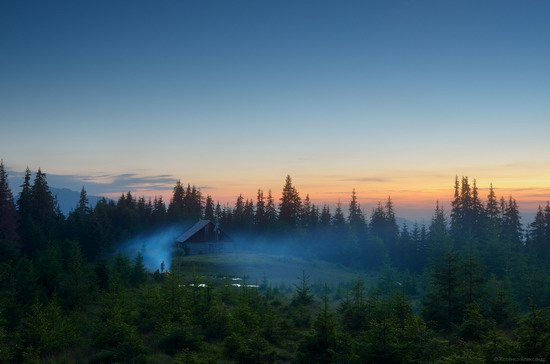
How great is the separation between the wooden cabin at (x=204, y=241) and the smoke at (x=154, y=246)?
10.7ft

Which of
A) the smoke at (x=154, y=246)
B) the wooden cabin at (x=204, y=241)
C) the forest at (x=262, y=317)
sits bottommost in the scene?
the smoke at (x=154, y=246)

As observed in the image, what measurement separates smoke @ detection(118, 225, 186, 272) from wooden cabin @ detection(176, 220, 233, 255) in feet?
10.7

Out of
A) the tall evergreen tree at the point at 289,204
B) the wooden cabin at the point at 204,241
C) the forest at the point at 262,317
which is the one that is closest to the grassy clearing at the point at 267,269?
the forest at the point at 262,317

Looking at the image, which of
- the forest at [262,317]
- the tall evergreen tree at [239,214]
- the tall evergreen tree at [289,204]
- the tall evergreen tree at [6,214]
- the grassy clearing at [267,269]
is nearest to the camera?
the forest at [262,317]

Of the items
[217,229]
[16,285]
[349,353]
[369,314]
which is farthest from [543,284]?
[217,229]

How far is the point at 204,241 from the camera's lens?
75562 mm

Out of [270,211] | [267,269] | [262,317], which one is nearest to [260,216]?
[270,211]

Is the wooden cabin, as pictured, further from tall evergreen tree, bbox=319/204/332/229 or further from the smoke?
tall evergreen tree, bbox=319/204/332/229

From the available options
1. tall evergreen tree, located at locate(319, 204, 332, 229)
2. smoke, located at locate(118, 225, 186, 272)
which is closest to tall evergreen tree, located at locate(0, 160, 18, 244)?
smoke, located at locate(118, 225, 186, 272)

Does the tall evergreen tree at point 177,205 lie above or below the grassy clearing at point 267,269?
above

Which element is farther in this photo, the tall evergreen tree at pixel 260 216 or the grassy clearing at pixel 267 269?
the tall evergreen tree at pixel 260 216

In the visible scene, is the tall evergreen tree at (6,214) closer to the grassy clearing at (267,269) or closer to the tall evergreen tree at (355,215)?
the grassy clearing at (267,269)

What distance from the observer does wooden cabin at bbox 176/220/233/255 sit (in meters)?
74.6

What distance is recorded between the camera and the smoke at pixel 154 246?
2684 inches
